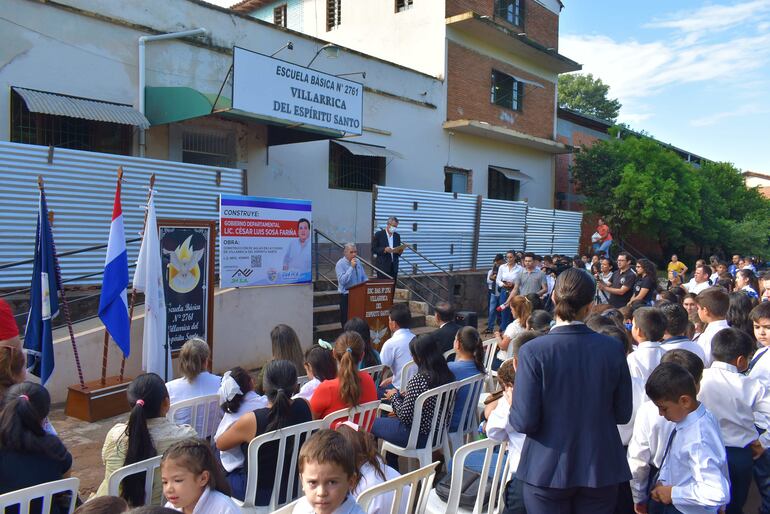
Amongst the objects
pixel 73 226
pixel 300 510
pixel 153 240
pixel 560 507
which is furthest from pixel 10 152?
pixel 560 507

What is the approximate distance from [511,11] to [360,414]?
678 inches

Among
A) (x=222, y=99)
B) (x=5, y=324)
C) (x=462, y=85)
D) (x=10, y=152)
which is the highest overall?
(x=462, y=85)

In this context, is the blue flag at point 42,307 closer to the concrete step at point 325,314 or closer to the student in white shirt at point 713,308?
the concrete step at point 325,314

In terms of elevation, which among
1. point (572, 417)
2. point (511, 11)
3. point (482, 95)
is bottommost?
point (572, 417)

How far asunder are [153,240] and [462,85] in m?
12.5

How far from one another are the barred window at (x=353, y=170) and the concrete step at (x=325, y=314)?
447 centimetres

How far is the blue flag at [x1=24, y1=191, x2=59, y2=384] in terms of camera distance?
5.26 m

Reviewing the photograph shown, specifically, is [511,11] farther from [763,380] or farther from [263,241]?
[763,380]

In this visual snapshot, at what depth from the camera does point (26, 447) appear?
9.10 ft

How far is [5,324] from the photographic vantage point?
4633mm

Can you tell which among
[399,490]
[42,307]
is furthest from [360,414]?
[42,307]

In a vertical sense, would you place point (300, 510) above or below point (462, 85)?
below

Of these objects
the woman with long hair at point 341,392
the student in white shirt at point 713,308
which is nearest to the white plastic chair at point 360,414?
the woman with long hair at point 341,392

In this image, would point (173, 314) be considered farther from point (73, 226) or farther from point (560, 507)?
point (560, 507)
